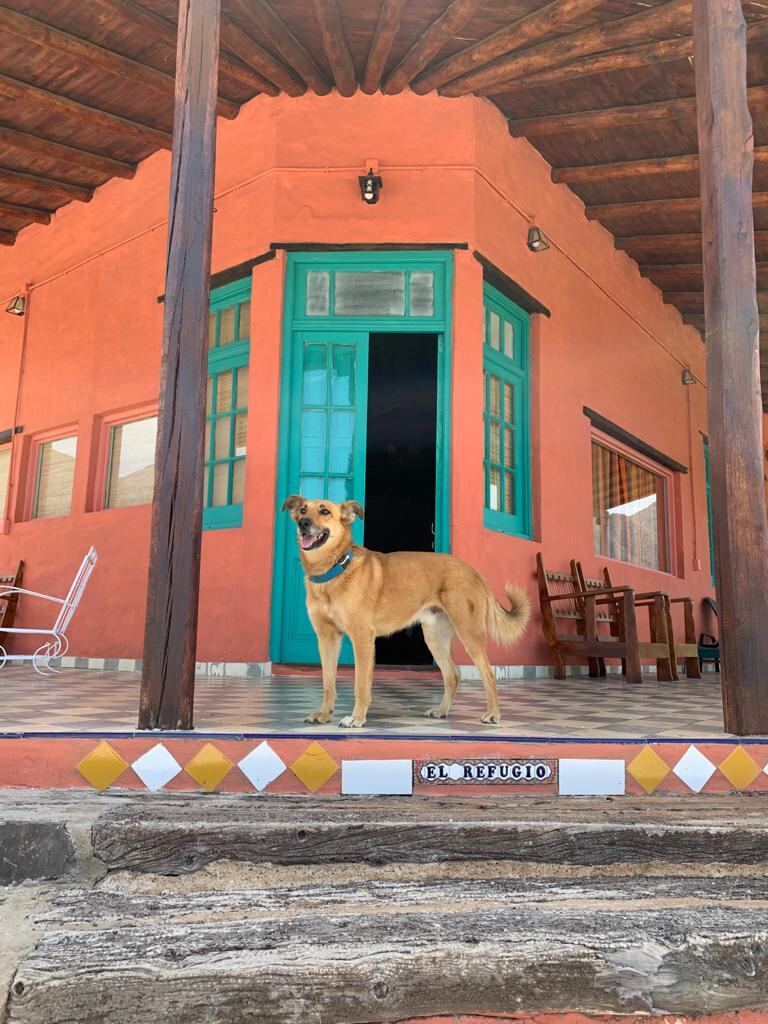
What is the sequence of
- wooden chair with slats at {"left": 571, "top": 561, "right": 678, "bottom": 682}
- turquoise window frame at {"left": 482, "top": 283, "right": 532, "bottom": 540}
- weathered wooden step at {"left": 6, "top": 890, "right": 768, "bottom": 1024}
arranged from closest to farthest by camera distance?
weathered wooden step at {"left": 6, "top": 890, "right": 768, "bottom": 1024}, turquoise window frame at {"left": 482, "top": 283, "right": 532, "bottom": 540}, wooden chair with slats at {"left": 571, "top": 561, "right": 678, "bottom": 682}

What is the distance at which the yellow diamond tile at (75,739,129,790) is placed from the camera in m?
2.28

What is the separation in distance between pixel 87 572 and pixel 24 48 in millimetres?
4180

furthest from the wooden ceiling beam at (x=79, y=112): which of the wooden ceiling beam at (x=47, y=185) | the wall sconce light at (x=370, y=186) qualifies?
the wall sconce light at (x=370, y=186)

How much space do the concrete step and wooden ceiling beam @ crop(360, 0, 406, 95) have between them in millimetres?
5640

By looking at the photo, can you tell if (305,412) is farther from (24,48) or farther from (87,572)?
(24,48)

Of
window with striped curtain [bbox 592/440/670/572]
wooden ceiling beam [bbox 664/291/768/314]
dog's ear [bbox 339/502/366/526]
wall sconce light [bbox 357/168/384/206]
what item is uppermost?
wooden ceiling beam [bbox 664/291/768/314]

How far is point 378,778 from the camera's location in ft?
7.45

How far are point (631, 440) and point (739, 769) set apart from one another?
22.5 feet

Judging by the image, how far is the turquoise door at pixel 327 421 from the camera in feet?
19.6

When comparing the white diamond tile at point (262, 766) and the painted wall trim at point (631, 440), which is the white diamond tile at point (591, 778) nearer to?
the white diamond tile at point (262, 766)

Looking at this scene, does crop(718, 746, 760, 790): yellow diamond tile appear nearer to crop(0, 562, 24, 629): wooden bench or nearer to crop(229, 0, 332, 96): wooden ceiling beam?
crop(229, 0, 332, 96): wooden ceiling beam

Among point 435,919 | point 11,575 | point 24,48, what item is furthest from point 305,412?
point 435,919

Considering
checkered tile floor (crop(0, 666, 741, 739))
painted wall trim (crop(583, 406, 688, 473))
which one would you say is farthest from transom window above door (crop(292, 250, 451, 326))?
checkered tile floor (crop(0, 666, 741, 739))

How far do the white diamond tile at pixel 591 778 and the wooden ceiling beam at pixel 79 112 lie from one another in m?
6.62
